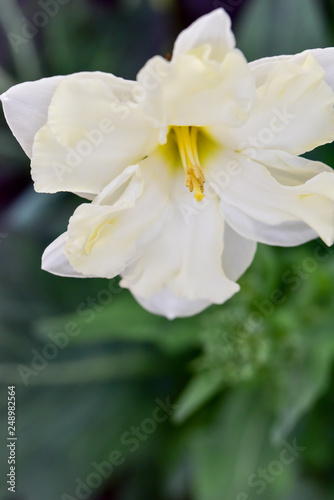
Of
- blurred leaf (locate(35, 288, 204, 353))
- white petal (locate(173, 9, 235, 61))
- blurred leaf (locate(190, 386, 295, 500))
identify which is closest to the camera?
white petal (locate(173, 9, 235, 61))

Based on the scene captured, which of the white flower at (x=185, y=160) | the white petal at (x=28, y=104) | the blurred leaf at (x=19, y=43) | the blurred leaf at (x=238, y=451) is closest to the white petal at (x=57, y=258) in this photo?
the white flower at (x=185, y=160)

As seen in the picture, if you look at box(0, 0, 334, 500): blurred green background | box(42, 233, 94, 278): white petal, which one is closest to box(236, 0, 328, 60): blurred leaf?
box(0, 0, 334, 500): blurred green background

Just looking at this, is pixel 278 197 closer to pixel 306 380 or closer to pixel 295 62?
pixel 295 62

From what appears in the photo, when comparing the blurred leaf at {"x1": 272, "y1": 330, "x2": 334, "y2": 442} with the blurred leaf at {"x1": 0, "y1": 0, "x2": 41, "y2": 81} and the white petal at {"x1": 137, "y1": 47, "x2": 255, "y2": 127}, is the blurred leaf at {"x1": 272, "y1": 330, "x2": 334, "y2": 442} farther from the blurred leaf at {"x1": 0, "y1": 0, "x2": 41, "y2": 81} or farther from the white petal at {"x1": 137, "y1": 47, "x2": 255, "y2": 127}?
the blurred leaf at {"x1": 0, "y1": 0, "x2": 41, "y2": 81}

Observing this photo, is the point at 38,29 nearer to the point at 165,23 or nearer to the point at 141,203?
the point at 165,23

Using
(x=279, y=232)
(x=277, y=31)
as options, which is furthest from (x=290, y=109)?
(x=277, y=31)

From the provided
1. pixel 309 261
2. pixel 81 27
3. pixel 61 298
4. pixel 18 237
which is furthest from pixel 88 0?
pixel 309 261
